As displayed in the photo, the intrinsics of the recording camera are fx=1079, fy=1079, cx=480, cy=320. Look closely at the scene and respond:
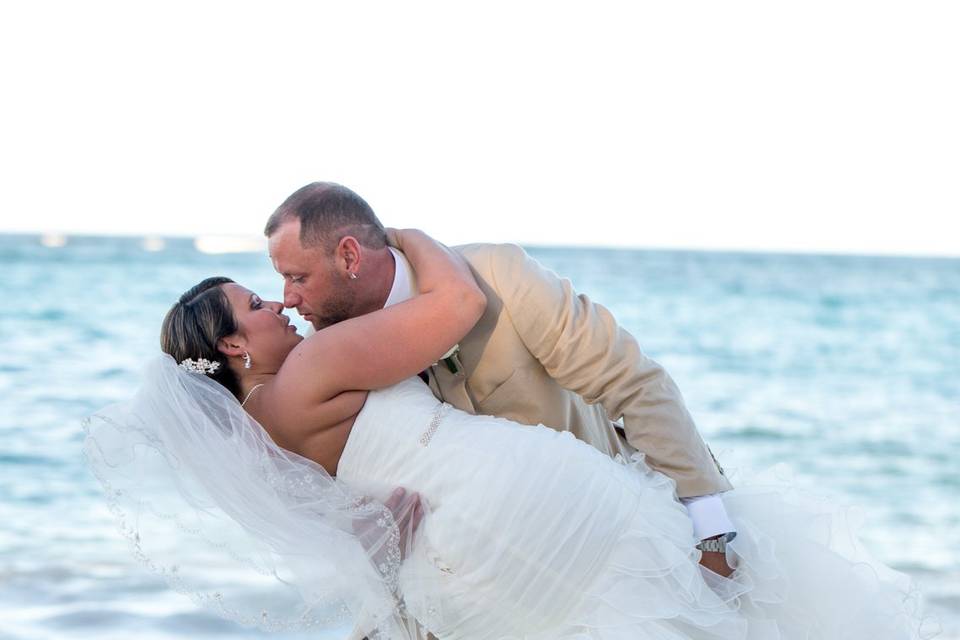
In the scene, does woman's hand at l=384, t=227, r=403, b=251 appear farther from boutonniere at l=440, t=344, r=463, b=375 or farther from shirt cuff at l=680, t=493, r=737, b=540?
shirt cuff at l=680, t=493, r=737, b=540

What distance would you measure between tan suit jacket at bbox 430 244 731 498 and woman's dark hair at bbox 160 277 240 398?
578mm

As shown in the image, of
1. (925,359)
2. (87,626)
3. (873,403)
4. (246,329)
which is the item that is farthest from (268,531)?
(925,359)

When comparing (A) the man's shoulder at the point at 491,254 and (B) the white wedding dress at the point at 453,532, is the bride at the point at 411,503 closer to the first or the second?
(B) the white wedding dress at the point at 453,532

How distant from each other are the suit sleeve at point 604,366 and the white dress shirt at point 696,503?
0.11 ft

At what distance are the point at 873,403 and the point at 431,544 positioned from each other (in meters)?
12.5

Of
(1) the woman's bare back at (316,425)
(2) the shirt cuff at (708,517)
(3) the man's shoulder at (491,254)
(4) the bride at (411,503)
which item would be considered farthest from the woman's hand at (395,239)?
(2) the shirt cuff at (708,517)

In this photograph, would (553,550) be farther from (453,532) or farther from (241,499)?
(241,499)

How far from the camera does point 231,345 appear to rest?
2906 mm

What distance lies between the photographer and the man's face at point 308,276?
9.03 feet

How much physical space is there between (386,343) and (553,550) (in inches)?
25.7

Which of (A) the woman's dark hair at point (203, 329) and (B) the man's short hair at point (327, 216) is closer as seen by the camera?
(B) the man's short hair at point (327, 216)

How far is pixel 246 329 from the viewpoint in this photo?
9.53ft

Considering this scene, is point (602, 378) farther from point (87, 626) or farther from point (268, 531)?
point (87, 626)

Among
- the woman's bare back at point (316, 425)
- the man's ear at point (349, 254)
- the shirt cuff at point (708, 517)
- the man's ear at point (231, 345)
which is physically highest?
the man's ear at point (349, 254)
